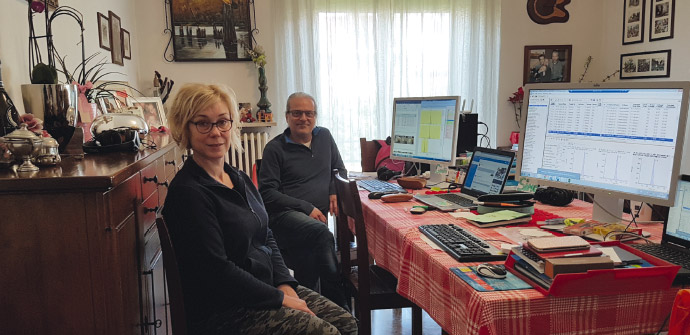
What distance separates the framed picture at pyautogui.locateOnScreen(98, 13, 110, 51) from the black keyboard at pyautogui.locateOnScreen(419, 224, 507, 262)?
261cm

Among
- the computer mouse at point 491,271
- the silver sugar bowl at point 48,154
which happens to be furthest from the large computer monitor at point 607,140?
the silver sugar bowl at point 48,154

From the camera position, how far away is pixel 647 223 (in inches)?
70.1

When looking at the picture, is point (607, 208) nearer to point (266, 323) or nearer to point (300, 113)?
point (266, 323)

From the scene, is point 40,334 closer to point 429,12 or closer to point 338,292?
point 338,292

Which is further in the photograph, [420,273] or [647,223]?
[647,223]

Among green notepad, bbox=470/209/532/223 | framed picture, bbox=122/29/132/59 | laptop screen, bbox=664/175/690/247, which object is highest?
framed picture, bbox=122/29/132/59

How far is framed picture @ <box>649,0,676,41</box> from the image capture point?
4457 millimetres

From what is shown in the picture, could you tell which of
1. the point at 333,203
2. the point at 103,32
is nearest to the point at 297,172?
the point at 333,203

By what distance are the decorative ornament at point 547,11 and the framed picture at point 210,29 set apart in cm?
288

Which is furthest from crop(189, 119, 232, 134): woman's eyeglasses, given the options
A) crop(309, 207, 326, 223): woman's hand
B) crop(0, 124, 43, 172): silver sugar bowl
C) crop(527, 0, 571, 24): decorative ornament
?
crop(527, 0, 571, 24): decorative ornament

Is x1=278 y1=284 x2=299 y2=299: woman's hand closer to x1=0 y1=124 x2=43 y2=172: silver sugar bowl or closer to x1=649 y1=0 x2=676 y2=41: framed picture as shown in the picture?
x1=0 y1=124 x2=43 y2=172: silver sugar bowl

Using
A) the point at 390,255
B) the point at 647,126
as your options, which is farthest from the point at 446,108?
the point at 647,126

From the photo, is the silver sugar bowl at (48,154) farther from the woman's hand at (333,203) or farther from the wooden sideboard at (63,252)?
the woman's hand at (333,203)

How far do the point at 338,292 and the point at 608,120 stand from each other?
1521mm
